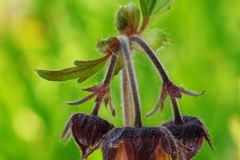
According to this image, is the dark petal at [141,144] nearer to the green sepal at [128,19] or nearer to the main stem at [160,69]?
the main stem at [160,69]

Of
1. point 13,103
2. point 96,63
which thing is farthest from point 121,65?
point 13,103

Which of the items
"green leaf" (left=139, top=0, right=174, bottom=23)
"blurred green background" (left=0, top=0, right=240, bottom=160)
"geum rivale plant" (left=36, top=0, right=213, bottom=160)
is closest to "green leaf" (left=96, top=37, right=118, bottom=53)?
"geum rivale plant" (left=36, top=0, right=213, bottom=160)

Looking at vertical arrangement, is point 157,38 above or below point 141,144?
above

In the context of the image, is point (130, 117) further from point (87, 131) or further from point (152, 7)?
point (152, 7)

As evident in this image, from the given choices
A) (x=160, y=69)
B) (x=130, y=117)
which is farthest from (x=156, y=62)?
(x=130, y=117)

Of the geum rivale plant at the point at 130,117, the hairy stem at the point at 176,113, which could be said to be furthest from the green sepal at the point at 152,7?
the hairy stem at the point at 176,113

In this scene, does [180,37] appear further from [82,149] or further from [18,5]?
[82,149]
